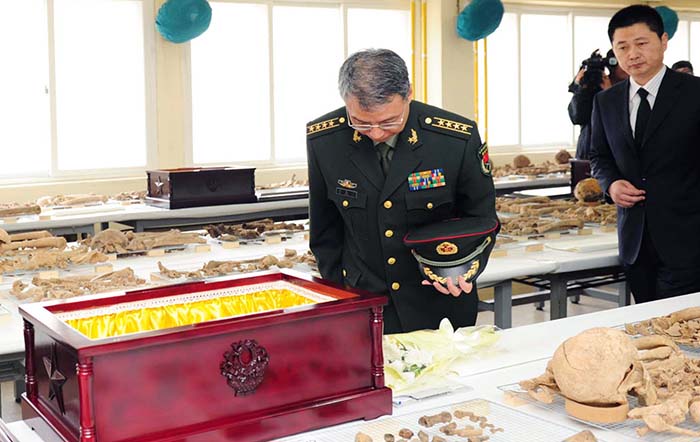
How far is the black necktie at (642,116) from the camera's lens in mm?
3518

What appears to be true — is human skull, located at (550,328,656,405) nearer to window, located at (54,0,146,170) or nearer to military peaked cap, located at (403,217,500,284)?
military peaked cap, located at (403,217,500,284)

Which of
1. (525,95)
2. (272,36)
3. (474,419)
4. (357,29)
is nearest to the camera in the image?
(474,419)

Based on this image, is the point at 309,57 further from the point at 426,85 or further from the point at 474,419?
the point at 474,419

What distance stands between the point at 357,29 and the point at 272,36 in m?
1.18

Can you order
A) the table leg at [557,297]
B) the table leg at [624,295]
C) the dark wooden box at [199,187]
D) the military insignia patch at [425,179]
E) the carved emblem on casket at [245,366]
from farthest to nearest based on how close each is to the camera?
the dark wooden box at [199,187]
the table leg at [624,295]
the table leg at [557,297]
the military insignia patch at [425,179]
the carved emblem on casket at [245,366]

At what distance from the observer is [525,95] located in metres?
11.3

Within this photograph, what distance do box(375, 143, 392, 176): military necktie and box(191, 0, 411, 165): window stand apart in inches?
249

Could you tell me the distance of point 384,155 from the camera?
8.23 ft

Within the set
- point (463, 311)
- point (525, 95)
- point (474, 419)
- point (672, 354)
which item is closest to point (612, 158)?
point (463, 311)

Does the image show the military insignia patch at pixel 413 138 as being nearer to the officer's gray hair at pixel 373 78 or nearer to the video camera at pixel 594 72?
the officer's gray hair at pixel 373 78

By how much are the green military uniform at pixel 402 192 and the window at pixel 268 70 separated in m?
6.26

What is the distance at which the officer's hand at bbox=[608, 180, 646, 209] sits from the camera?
11.5ft

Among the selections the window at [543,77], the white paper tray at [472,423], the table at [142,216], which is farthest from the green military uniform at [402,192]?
the window at [543,77]

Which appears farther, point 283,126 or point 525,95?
point 525,95
